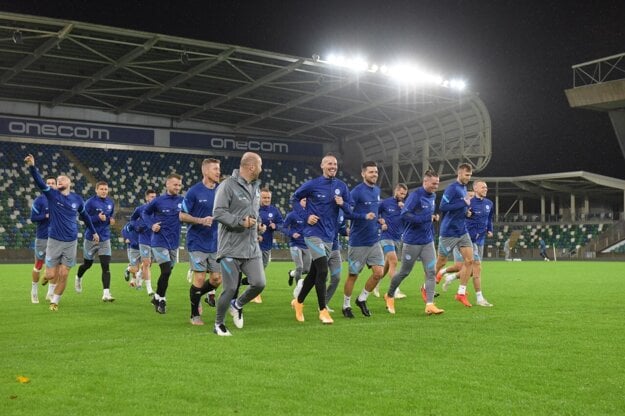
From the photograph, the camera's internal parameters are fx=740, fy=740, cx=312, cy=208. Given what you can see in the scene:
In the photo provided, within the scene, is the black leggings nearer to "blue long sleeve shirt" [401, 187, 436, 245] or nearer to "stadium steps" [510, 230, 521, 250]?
"blue long sleeve shirt" [401, 187, 436, 245]

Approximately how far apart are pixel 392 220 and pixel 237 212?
8.20 m

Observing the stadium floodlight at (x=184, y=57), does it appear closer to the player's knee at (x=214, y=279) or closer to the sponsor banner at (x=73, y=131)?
the sponsor banner at (x=73, y=131)

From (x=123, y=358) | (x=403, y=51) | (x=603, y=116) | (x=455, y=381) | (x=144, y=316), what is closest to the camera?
(x=455, y=381)

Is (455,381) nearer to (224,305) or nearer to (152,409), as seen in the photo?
(152,409)

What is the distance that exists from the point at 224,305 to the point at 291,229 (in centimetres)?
657

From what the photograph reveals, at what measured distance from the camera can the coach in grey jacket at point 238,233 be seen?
928 cm

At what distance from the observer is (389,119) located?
2103 inches

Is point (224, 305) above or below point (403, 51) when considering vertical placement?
below

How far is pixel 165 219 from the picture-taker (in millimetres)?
12977

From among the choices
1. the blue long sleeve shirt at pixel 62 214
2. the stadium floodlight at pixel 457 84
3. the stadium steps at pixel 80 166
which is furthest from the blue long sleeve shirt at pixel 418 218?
the stadium steps at pixel 80 166

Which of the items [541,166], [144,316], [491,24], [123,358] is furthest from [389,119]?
[123,358]

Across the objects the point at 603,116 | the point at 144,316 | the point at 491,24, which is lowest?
the point at 144,316

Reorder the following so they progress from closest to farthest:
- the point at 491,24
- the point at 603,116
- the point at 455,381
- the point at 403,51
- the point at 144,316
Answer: the point at 455,381
the point at 144,316
the point at 403,51
the point at 491,24
the point at 603,116

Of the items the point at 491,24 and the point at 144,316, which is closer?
the point at 144,316
